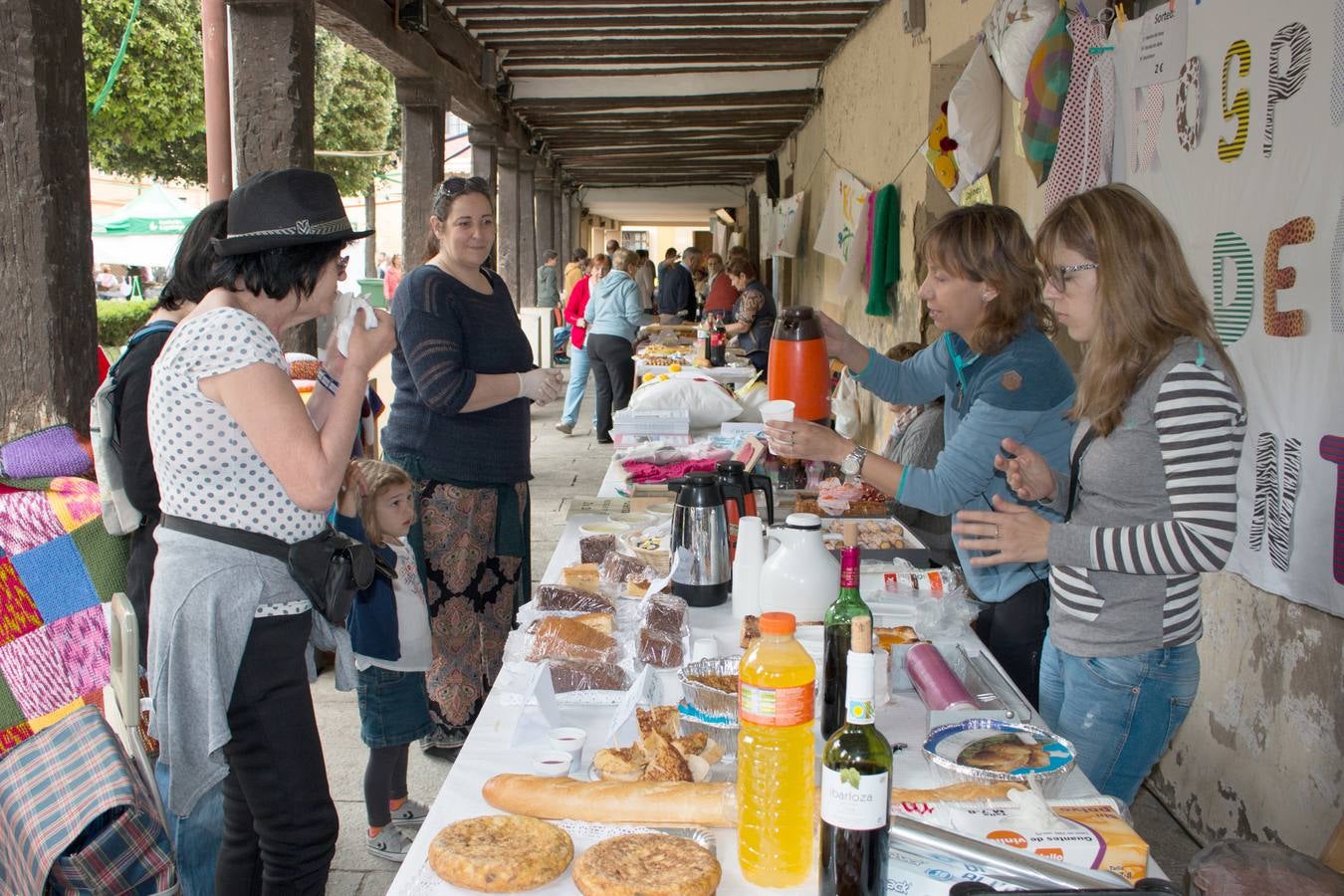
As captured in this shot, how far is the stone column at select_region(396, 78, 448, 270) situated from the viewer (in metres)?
7.00


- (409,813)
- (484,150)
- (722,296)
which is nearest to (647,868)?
(409,813)

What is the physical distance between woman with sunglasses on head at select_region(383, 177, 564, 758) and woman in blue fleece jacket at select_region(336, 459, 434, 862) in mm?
230

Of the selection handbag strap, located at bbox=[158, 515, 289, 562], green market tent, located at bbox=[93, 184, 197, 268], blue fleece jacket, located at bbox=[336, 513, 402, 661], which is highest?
green market tent, located at bbox=[93, 184, 197, 268]

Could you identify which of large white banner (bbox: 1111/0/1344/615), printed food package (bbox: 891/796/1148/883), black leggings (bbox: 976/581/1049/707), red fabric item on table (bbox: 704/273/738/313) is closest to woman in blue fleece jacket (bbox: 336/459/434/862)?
black leggings (bbox: 976/581/1049/707)

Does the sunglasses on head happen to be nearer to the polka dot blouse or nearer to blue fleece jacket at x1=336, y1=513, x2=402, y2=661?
blue fleece jacket at x1=336, y1=513, x2=402, y2=661

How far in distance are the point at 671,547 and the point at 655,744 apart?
1.00 meters

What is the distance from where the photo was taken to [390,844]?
288 centimetres

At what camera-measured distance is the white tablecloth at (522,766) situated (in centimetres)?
136

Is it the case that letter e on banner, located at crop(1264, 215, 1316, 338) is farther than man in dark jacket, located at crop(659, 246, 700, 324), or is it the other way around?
man in dark jacket, located at crop(659, 246, 700, 324)

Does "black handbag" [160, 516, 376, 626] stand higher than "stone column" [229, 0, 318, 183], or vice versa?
"stone column" [229, 0, 318, 183]

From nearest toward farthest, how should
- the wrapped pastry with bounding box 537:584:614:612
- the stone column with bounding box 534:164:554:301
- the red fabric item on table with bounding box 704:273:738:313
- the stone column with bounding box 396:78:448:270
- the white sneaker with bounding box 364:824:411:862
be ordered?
1. the wrapped pastry with bounding box 537:584:614:612
2. the white sneaker with bounding box 364:824:411:862
3. the stone column with bounding box 396:78:448:270
4. the red fabric item on table with bounding box 704:273:738:313
5. the stone column with bounding box 534:164:554:301

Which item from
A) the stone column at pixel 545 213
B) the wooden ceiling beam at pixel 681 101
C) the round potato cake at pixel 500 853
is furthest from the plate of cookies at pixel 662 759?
the stone column at pixel 545 213

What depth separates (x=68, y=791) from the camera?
1951 mm

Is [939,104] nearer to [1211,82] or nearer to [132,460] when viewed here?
[1211,82]
